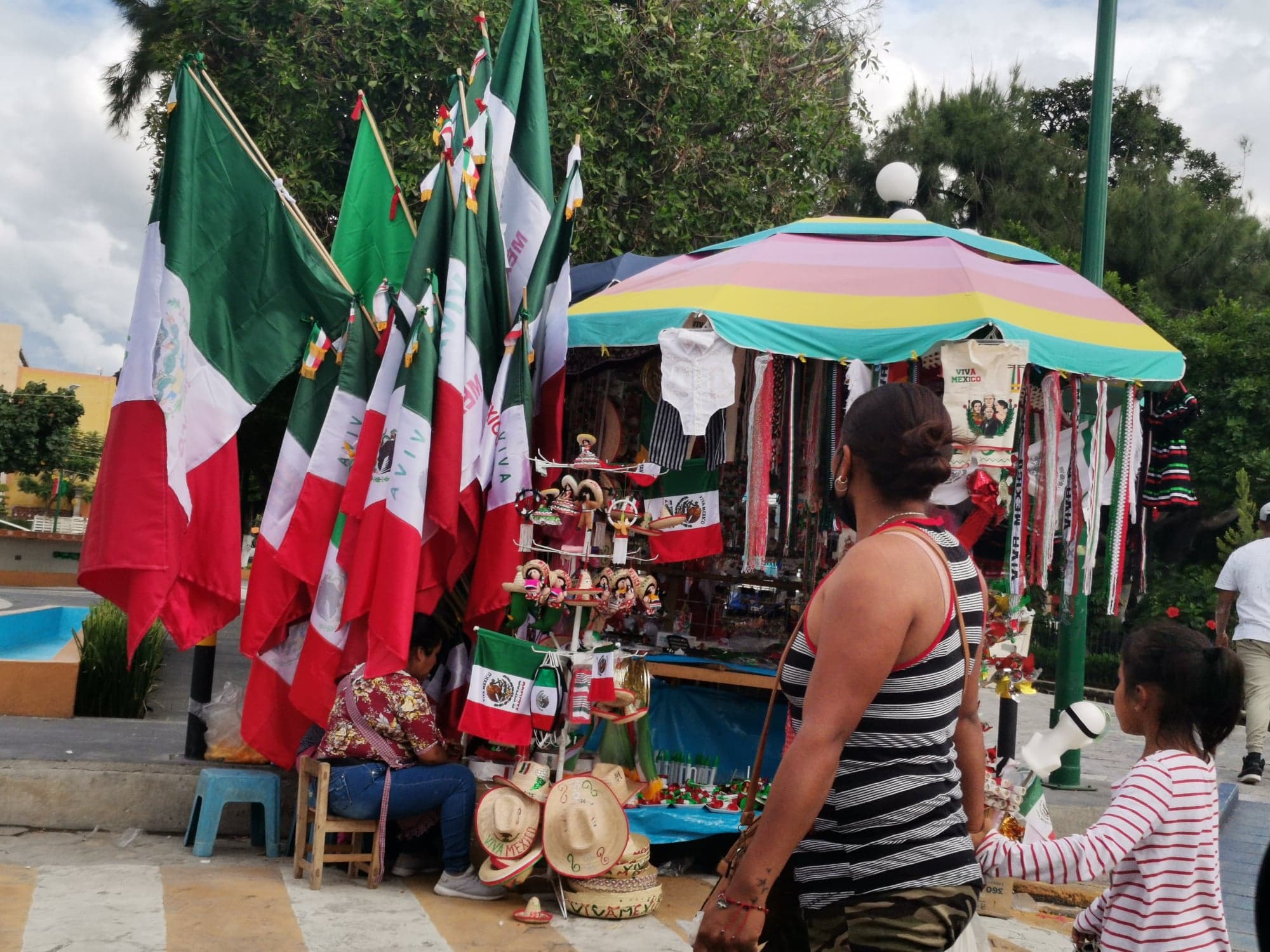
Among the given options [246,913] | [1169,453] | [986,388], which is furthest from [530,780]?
[1169,453]

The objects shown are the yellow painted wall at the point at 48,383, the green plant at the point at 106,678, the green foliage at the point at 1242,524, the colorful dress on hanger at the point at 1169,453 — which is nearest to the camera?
the colorful dress on hanger at the point at 1169,453

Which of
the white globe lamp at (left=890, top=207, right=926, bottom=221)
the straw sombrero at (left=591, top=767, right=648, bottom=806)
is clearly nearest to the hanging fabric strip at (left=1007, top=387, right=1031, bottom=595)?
the white globe lamp at (left=890, top=207, right=926, bottom=221)

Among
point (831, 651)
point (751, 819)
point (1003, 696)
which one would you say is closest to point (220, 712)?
point (1003, 696)

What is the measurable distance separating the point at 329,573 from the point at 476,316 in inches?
57.7

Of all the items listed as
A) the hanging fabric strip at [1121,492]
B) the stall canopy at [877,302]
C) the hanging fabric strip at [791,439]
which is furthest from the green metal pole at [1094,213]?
the hanging fabric strip at [791,439]

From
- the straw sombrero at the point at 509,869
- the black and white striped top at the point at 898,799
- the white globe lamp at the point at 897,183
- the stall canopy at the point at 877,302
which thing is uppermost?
the white globe lamp at the point at 897,183

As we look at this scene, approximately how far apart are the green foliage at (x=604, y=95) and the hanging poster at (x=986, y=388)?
278 inches

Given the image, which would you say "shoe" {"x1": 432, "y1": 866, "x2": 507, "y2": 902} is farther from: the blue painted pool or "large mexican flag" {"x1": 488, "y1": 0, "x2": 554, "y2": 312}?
the blue painted pool

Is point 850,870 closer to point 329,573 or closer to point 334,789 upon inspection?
point 334,789

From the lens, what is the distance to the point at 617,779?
18.4ft

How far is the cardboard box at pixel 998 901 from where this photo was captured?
18.6ft

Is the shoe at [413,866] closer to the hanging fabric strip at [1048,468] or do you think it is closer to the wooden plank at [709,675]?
the wooden plank at [709,675]

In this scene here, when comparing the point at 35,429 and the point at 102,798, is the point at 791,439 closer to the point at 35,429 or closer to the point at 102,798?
the point at 102,798

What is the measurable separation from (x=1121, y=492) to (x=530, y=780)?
3924 mm
